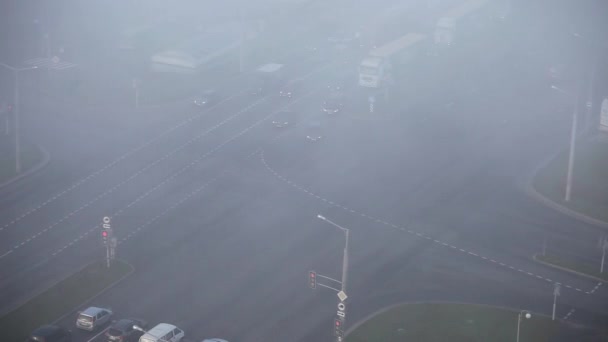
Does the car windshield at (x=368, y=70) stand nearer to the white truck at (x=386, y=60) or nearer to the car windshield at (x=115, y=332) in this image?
the white truck at (x=386, y=60)

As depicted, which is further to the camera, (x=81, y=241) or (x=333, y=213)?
(x=333, y=213)

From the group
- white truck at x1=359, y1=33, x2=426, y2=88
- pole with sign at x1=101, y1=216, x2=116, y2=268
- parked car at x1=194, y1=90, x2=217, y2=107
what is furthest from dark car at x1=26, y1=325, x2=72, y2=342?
white truck at x1=359, y1=33, x2=426, y2=88

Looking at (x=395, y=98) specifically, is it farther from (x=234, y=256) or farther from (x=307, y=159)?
(x=234, y=256)

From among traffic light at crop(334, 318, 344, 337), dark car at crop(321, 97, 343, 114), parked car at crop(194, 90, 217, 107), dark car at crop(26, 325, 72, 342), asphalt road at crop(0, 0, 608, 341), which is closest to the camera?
traffic light at crop(334, 318, 344, 337)

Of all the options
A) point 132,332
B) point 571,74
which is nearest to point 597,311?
point 132,332

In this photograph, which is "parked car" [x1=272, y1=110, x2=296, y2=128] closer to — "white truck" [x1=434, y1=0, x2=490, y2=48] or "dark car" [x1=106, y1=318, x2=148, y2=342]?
"white truck" [x1=434, y1=0, x2=490, y2=48]

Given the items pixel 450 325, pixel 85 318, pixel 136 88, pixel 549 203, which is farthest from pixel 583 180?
pixel 136 88
